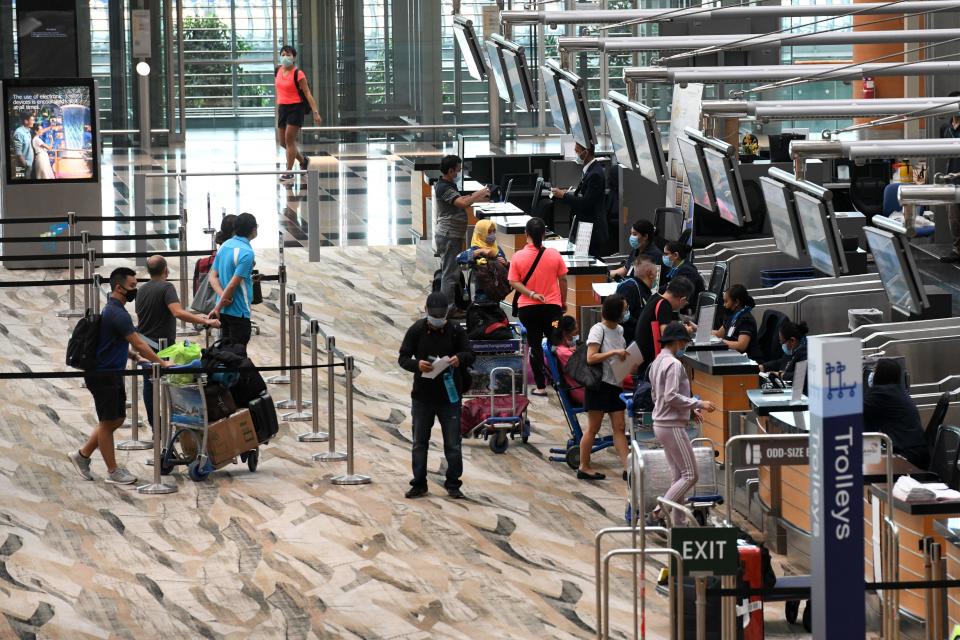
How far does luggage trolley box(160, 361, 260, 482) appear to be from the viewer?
→ 11266mm

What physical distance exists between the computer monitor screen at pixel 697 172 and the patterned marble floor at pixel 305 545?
85.1 inches

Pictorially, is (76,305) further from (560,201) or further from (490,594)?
(490,594)

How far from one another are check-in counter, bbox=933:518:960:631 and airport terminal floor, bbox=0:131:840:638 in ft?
2.63

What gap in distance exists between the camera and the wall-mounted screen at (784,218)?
8.60 m

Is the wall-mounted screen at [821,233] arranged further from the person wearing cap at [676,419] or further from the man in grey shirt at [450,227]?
the man in grey shirt at [450,227]

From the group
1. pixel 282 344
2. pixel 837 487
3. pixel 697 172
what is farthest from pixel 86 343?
pixel 837 487

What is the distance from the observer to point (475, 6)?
2798 cm

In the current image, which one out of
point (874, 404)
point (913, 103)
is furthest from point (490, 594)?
point (913, 103)

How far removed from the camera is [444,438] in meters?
10.9

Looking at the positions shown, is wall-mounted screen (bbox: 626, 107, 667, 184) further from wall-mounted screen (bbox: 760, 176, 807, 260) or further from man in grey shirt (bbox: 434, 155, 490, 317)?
man in grey shirt (bbox: 434, 155, 490, 317)

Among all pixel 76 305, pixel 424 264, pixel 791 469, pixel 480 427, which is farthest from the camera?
pixel 424 264

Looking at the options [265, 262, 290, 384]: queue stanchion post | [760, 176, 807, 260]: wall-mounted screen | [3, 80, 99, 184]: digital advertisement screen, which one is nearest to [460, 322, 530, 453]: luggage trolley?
[265, 262, 290, 384]: queue stanchion post

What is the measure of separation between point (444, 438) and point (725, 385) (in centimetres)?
196

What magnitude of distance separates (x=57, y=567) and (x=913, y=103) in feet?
19.5
